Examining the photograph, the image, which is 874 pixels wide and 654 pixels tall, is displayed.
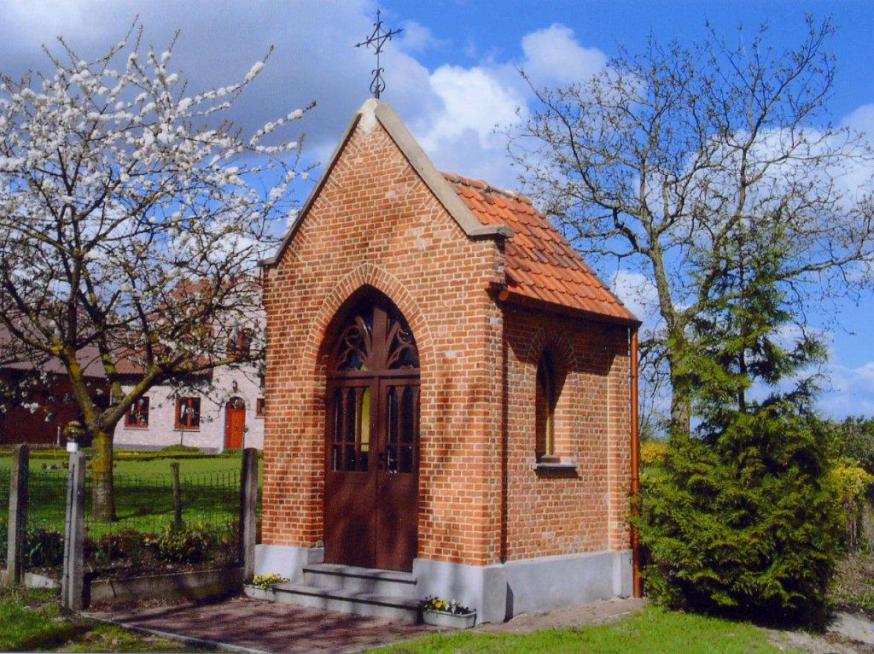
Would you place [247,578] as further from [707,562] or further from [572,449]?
[707,562]

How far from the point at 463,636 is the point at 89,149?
898 centimetres

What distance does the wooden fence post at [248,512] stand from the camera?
12805mm

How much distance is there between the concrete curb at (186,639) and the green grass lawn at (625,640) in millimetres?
1402

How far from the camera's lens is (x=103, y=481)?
1675 cm

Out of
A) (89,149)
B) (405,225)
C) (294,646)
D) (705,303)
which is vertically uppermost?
(89,149)

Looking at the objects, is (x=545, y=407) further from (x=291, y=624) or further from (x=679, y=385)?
(x=291, y=624)

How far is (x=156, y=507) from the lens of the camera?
65.7 feet

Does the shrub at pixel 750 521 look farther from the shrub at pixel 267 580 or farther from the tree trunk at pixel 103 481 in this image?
the tree trunk at pixel 103 481

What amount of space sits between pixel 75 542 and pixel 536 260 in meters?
6.75

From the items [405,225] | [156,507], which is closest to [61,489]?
[156,507]

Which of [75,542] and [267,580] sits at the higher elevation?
[75,542]

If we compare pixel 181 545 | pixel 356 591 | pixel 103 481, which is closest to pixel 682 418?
pixel 356 591

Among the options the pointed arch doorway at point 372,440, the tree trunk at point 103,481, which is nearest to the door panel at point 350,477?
the pointed arch doorway at point 372,440

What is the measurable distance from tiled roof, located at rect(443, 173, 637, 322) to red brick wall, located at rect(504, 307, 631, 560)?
28 centimetres
